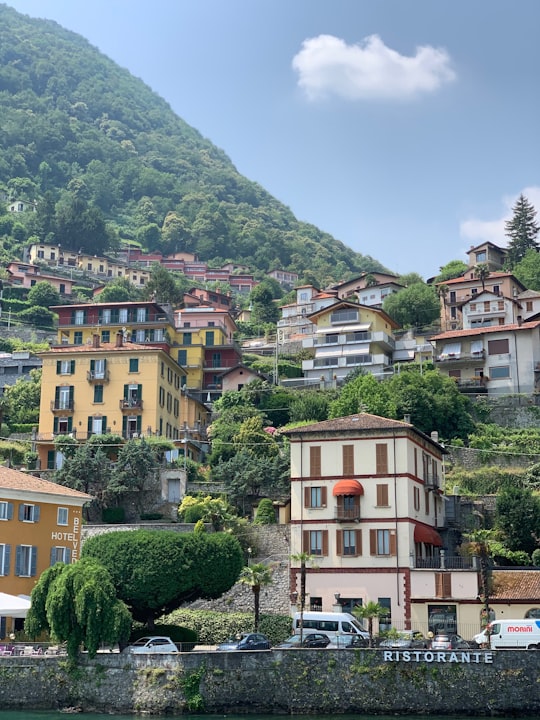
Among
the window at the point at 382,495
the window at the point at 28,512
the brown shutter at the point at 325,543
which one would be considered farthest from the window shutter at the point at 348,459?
the window at the point at 28,512

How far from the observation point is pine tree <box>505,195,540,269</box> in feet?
430

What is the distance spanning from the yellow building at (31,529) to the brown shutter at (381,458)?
16487mm

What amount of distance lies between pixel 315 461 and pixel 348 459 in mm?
1900

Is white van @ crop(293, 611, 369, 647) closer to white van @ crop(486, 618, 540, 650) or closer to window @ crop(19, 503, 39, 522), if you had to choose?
white van @ crop(486, 618, 540, 650)

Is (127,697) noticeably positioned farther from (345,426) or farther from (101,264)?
(101,264)

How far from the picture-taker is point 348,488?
57.2 metres

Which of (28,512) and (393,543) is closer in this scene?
(28,512)

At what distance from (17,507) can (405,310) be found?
72011 mm

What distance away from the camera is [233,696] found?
42.3 meters

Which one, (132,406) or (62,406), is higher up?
(62,406)

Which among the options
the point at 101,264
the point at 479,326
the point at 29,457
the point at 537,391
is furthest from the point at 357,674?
the point at 101,264

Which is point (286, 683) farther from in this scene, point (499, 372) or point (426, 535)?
point (499, 372)

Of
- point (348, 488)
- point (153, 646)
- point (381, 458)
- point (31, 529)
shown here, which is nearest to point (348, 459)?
point (381, 458)

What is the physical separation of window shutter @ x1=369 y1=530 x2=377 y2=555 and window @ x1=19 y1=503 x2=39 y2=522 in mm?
17652
